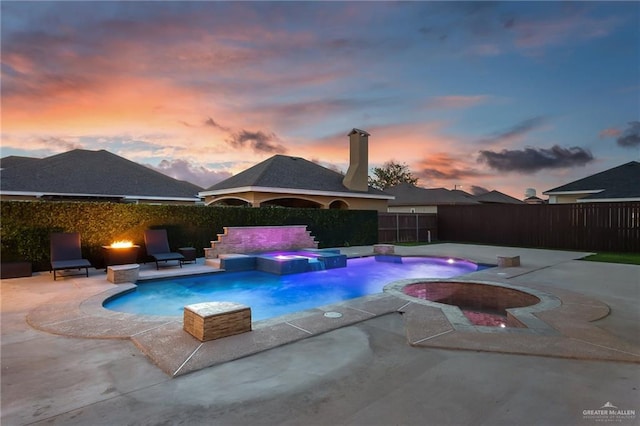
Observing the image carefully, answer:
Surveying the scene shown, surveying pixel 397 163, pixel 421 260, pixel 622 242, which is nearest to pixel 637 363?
pixel 421 260

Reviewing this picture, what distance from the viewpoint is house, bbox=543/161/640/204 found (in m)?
17.5

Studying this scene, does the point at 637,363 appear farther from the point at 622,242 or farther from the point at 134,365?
the point at 622,242

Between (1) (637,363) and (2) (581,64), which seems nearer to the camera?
(1) (637,363)

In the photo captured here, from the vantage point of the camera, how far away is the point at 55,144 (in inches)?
750

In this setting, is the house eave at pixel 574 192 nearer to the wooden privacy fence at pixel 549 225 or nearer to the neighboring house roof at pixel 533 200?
the wooden privacy fence at pixel 549 225

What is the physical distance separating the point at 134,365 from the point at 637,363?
17.8 ft

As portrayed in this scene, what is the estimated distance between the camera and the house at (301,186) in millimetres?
18547

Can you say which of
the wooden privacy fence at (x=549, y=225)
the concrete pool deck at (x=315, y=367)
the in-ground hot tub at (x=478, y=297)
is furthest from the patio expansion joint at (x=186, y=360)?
the wooden privacy fence at (x=549, y=225)

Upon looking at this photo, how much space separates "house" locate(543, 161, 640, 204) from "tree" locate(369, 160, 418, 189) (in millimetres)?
32808

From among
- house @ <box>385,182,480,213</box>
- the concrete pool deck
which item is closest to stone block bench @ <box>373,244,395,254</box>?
the concrete pool deck

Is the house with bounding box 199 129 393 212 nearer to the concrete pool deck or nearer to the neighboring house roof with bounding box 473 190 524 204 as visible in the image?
the concrete pool deck

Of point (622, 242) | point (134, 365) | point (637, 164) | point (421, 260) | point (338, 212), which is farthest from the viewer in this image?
point (637, 164)

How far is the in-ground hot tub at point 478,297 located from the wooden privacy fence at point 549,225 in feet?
39.5

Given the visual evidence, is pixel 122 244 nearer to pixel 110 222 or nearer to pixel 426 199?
pixel 110 222
